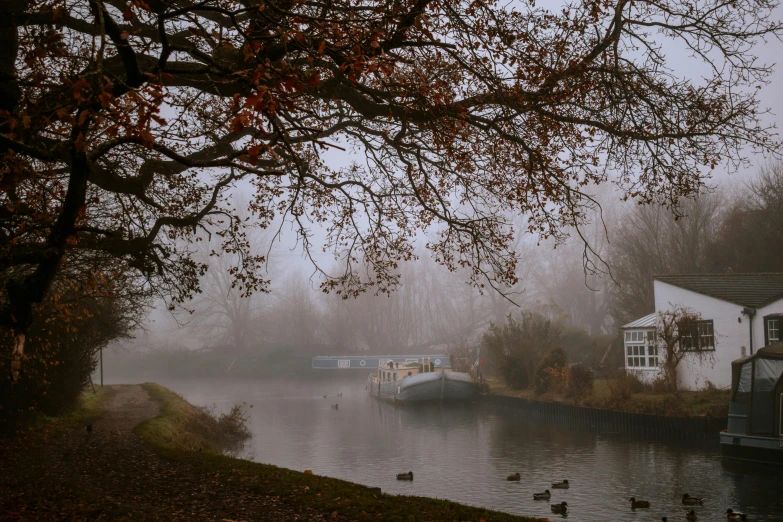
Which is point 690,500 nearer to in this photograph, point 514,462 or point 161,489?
point 514,462

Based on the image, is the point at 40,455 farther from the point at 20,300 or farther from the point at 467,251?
the point at 467,251

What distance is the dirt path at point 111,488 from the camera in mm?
7582

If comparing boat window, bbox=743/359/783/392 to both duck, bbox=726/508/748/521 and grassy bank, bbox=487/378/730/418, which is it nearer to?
grassy bank, bbox=487/378/730/418

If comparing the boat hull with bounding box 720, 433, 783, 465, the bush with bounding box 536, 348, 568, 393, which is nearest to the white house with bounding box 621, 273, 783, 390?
the bush with bounding box 536, 348, 568, 393

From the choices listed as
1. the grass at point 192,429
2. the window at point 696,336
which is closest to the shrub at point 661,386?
the window at point 696,336

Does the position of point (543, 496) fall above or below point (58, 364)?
below

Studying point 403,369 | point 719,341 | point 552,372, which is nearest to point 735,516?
point 719,341

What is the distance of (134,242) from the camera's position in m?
8.72

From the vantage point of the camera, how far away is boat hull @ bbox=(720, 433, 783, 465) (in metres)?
17.2

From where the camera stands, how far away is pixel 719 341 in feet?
82.8

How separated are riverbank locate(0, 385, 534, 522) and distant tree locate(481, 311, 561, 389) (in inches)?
899

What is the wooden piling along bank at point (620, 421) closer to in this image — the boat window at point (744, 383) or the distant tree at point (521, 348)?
the boat window at point (744, 383)

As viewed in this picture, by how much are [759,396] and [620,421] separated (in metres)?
6.32

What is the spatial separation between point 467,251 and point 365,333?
2337 inches
